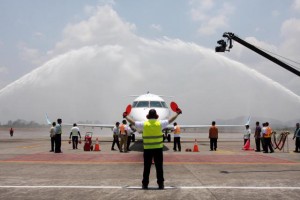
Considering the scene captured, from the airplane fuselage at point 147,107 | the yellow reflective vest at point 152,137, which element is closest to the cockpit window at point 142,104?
the airplane fuselage at point 147,107

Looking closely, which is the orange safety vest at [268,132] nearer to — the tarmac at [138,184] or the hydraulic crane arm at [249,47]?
the hydraulic crane arm at [249,47]

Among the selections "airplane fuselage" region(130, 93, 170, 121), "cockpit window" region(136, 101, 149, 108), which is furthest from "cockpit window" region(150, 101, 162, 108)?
"cockpit window" region(136, 101, 149, 108)

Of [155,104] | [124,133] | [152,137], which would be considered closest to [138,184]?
[152,137]

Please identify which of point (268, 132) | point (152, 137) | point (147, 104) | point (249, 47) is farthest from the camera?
point (147, 104)

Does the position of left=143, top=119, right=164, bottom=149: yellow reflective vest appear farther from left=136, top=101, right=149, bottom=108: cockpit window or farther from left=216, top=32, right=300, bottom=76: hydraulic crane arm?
left=136, top=101, right=149, bottom=108: cockpit window

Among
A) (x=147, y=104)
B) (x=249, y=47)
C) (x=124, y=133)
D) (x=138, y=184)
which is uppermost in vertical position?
(x=249, y=47)

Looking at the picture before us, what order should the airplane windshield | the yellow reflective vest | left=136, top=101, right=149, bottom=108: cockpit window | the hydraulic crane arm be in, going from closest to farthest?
the yellow reflective vest
the hydraulic crane arm
left=136, top=101, right=149, bottom=108: cockpit window
the airplane windshield

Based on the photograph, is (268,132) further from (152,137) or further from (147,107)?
(152,137)

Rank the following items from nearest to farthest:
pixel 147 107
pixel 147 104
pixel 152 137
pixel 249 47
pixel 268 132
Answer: pixel 152 137 < pixel 249 47 < pixel 268 132 < pixel 147 107 < pixel 147 104

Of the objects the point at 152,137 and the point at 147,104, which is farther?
the point at 147,104

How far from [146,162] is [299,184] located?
13.3ft

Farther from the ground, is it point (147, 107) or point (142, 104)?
point (142, 104)

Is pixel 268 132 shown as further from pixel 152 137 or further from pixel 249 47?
pixel 152 137

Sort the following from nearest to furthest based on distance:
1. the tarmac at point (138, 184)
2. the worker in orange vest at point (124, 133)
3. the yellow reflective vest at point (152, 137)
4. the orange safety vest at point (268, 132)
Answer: the tarmac at point (138, 184)
the yellow reflective vest at point (152, 137)
the worker in orange vest at point (124, 133)
the orange safety vest at point (268, 132)
